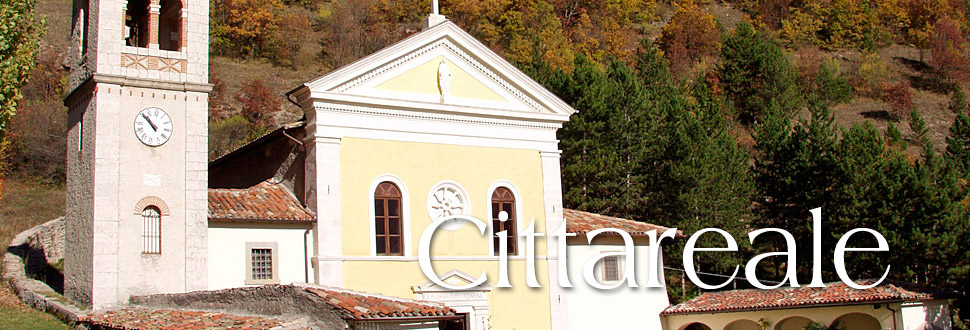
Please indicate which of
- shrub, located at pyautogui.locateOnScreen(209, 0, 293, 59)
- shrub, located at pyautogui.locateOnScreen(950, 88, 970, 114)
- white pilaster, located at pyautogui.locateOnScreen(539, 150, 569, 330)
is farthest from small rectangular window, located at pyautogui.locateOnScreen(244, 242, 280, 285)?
shrub, located at pyautogui.locateOnScreen(950, 88, 970, 114)

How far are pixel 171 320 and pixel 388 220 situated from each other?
20.1 feet

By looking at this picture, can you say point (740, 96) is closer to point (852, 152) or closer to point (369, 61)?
point (852, 152)

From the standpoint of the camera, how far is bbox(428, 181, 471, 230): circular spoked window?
766 inches

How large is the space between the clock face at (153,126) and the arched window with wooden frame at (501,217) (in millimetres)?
7248

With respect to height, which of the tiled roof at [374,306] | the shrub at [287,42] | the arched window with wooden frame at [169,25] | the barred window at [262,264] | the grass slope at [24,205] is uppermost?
the shrub at [287,42]

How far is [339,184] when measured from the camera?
1836cm

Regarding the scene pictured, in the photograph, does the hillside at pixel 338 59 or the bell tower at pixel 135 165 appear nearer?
the bell tower at pixel 135 165

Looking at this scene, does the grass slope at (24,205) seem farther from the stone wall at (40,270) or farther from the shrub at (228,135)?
the shrub at (228,135)

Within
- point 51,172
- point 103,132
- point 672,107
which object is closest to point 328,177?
point 103,132

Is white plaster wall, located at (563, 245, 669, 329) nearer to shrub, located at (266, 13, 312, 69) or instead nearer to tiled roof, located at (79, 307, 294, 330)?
tiled roof, located at (79, 307, 294, 330)

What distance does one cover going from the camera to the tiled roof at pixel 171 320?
1238 centimetres

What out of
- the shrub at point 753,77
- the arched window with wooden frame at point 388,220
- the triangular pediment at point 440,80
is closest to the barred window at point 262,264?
the arched window with wooden frame at point 388,220

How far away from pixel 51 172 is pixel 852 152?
33206 millimetres

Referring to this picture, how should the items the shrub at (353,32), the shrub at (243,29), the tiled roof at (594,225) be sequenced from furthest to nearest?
1. the shrub at (353,32)
2. the shrub at (243,29)
3. the tiled roof at (594,225)
